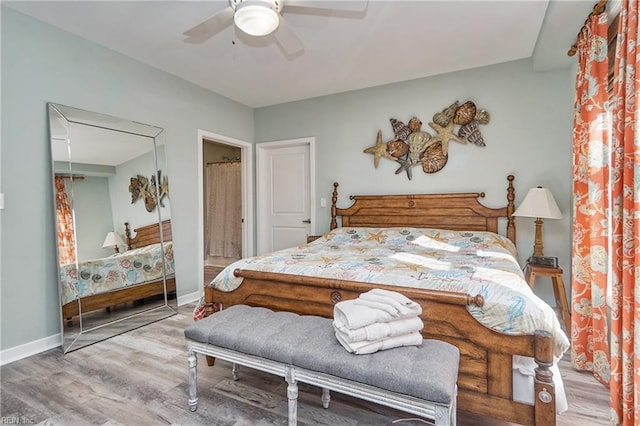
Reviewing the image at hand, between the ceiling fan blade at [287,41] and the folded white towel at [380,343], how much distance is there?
7.84ft

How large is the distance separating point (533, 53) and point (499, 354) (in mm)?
3013

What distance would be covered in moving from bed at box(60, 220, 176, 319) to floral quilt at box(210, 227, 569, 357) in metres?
1.37

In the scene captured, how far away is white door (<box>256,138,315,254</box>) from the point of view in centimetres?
457

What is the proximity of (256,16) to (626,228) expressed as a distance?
2.10m

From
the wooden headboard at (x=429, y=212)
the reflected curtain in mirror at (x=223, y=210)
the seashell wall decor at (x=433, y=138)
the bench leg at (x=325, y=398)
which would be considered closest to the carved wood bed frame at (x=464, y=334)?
the bench leg at (x=325, y=398)

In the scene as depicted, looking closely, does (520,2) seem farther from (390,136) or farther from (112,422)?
(112,422)

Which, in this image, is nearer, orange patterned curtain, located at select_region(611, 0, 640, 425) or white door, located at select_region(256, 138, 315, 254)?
orange patterned curtain, located at select_region(611, 0, 640, 425)

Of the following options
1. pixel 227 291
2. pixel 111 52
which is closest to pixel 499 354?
pixel 227 291

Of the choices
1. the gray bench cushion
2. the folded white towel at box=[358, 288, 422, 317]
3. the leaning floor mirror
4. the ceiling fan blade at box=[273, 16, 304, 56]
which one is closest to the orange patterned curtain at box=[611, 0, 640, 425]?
the gray bench cushion

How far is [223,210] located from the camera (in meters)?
6.02

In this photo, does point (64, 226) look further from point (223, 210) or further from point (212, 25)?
point (223, 210)

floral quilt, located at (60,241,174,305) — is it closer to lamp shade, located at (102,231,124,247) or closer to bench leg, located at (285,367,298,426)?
lamp shade, located at (102,231,124,247)

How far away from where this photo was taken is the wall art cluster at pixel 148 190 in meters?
3.21

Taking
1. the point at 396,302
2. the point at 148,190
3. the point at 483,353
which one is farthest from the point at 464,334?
the point at 148,190
